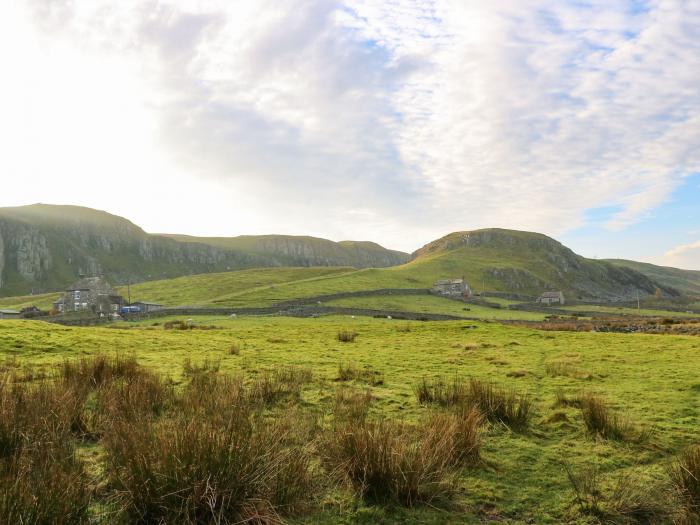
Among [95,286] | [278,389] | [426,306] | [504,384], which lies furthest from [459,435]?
[95,286]

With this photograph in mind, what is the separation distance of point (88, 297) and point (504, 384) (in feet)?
334

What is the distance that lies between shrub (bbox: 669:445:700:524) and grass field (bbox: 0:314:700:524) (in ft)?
1.55

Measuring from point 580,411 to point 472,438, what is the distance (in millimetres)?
4168

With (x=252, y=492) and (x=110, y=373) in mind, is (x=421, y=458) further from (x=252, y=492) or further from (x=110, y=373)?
(x=110, y=373)

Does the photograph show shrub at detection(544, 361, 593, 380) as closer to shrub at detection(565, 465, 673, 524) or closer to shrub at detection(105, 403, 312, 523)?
shrub at detection(565, 465, 673, 524)

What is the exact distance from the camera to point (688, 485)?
4.87 m

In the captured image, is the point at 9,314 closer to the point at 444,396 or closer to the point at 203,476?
the point at 444,396

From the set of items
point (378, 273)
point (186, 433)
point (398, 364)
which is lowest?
point (398, 364)

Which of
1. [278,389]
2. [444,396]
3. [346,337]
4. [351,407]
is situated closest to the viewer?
[351,407]

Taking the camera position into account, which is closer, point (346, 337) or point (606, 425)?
point (606, 425)

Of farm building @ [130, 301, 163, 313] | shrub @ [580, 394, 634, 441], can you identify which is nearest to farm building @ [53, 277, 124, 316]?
farm building @ [130, 301, 163, 313]

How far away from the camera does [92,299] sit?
302 ft

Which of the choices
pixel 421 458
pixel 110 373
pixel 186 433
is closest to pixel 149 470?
pixel 186 433

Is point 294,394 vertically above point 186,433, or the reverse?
point 186,433
